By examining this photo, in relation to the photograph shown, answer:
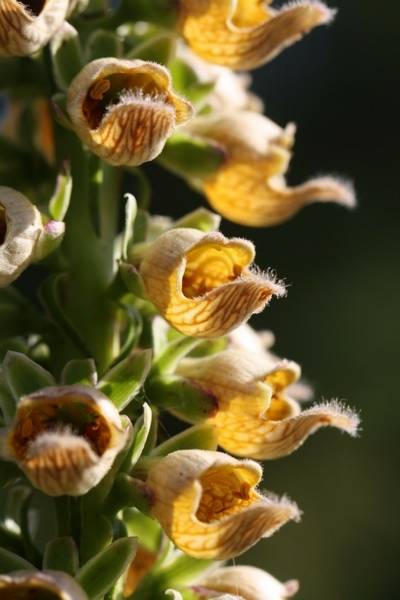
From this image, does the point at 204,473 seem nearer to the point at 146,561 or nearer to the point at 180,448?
the point at 180,448

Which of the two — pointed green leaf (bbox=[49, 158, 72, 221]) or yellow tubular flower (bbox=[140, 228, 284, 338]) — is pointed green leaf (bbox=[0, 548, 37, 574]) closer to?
yellow tubular flower (bbox=[140, 228, 284, 338])

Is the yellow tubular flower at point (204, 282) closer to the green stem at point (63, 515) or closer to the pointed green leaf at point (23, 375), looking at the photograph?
the pointed green leaf at point (23, 375)

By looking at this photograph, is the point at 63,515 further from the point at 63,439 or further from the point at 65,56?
the point at 65,56

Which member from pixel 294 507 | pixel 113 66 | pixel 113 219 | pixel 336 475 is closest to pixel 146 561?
pixel 294 507

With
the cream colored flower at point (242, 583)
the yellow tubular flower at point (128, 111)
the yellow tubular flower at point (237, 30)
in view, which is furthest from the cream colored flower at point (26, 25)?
the cream colored flower at point (242, 583)

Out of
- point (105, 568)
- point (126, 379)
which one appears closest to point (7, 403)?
point (126, 379)

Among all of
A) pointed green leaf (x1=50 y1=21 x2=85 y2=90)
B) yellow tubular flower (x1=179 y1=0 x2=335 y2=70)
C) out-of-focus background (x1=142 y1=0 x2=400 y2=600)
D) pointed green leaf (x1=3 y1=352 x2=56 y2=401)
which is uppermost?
yellow tubular flower (x1=179 y1=0 x2=335 y2=70)

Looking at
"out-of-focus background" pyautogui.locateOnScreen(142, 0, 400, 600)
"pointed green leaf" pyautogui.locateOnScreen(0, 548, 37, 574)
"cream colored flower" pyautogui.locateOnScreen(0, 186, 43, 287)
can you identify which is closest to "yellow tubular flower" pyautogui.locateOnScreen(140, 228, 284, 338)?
"cream colored flower" pyautogui.locateOnScreen(0, 186, 43, 287)
